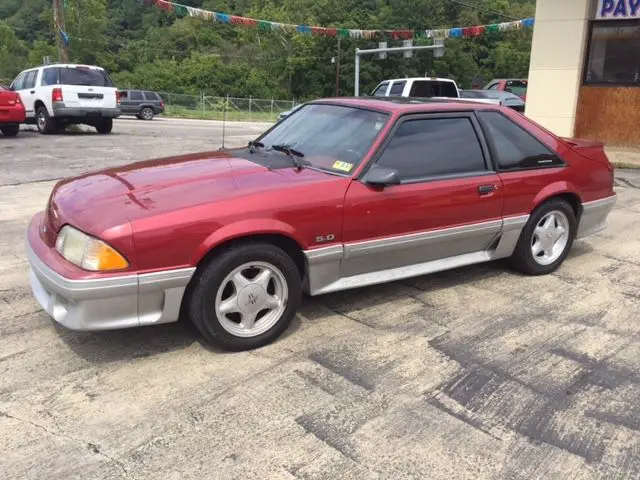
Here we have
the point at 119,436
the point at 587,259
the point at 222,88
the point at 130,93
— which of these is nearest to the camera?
the point at 119,436

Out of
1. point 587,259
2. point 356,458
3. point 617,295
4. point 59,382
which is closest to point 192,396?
point 59,382

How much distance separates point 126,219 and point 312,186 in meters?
1.13

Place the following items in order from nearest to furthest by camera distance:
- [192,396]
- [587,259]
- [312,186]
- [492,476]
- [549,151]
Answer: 1. [492,476]
2. [192,396]
3. [312,186]
4. [549,151]
5. [587,259]

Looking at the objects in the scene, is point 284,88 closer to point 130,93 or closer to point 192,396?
point 130,93

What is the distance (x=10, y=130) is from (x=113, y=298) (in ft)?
44.8

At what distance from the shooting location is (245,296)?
3.47 meters

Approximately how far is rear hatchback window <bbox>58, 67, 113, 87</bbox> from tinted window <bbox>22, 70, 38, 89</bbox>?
0.99 meters

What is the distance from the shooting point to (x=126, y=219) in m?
3.17

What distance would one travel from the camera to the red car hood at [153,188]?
328cm

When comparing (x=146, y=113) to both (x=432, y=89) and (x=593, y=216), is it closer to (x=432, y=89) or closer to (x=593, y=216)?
(x=432, y=89)

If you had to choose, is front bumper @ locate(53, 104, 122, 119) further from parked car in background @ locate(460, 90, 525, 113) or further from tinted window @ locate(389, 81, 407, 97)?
parked car in background @ locate(460, 90, 525, 113)

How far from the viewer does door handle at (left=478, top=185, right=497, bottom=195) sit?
4379 millimetres

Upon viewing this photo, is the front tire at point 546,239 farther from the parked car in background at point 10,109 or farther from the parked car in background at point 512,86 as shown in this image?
the parked car in background at point 512,86

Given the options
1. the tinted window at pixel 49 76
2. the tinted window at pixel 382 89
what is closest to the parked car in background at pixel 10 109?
the tinted window at pixel 49 76
